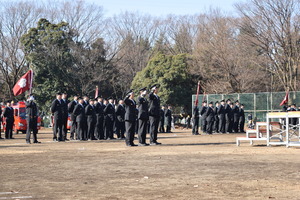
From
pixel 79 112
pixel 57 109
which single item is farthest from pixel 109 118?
pixel 57 109

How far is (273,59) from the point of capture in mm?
41812

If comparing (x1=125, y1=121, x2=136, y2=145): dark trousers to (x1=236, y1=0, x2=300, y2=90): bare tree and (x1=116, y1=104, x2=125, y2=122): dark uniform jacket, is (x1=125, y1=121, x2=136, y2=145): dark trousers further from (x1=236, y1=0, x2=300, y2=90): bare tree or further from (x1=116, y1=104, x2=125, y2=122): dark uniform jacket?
(x1=236, y1=0, x2=300, y2=90): bare tree

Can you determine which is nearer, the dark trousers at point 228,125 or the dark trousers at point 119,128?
the dark trousers at point 119,128

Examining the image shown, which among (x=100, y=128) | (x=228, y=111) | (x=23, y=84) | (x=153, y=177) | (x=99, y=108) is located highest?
(x=23, y=84)

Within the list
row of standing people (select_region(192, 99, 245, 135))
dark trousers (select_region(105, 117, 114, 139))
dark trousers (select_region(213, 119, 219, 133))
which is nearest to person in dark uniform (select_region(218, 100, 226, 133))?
row of standing people (select_region(192, 99, 245, 135))

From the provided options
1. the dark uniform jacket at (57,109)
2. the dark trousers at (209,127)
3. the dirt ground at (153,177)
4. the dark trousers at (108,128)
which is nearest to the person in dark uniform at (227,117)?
the dark trousers at (209,127)

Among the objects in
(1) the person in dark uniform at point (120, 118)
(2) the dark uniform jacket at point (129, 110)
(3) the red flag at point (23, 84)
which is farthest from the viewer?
(3) the red flag at point (23, 84)

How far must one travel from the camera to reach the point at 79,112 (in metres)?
24.0

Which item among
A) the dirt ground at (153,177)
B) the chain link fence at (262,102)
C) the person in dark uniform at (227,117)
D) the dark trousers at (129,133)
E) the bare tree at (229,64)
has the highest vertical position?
the bare tree at (229,64)

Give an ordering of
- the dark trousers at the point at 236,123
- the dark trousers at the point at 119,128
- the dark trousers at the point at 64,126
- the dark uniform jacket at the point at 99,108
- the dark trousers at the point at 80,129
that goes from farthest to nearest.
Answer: the dark trousers at the point at 236,123 < the dark trousers at the point at 119,128 < the dark uniform jacket at the point at 99,108 < the dark trousers at the point at 80,129 < the dark trousers at the point at 64,126

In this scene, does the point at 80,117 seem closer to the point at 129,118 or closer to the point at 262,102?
the point at 129,118

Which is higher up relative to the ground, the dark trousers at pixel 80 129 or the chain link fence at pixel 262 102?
the chain link fence at pixel 262 102

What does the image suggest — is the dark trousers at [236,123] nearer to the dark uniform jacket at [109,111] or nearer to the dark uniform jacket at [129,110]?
the dark uniform jacket at [109,111]

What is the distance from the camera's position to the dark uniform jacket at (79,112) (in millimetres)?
23984
